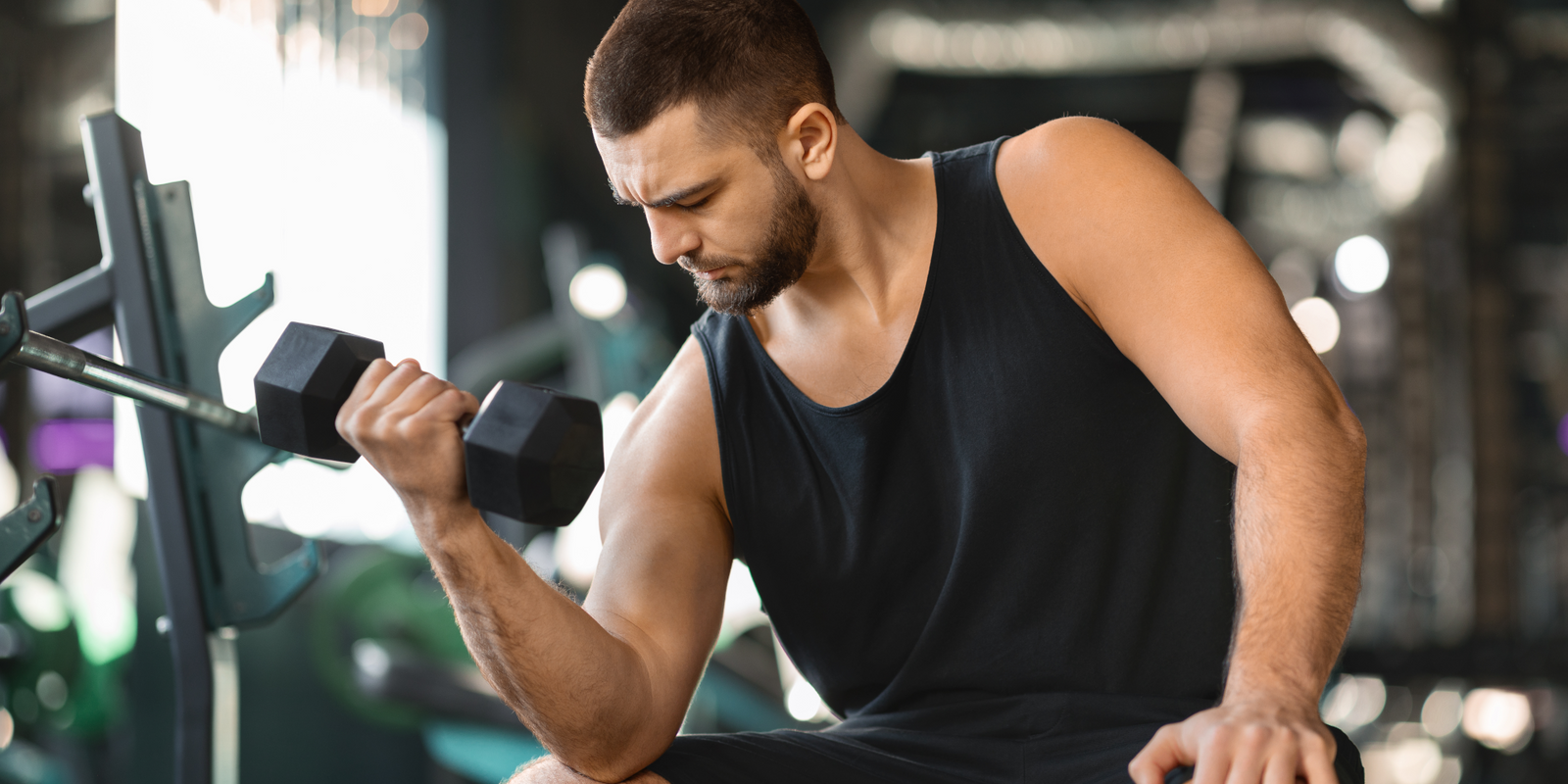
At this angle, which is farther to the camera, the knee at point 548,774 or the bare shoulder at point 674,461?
the bare shoulder at point 674,461

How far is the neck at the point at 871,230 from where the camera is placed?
1.40 m

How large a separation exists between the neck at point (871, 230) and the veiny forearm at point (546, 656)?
506 mm

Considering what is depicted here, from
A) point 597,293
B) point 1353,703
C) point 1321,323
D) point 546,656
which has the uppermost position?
point 1321,323

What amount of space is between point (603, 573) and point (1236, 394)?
69 centimetres

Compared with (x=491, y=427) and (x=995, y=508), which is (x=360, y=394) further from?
(x=995, y=508)

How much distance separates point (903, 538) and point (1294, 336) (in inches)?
18.1

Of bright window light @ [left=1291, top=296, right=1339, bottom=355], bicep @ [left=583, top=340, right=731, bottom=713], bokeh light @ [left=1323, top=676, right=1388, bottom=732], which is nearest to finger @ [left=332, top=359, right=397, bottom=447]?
bicep @ [left=583, top=340, right=731, bottom=713]

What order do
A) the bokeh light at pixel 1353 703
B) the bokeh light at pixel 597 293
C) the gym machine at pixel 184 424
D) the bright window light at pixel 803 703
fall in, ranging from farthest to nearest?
the bokeh light at pixel 1353 703, the bokeh light at pixel 597 293, the bright window light at pixel 803 703, the gym machine at pixel 184 424

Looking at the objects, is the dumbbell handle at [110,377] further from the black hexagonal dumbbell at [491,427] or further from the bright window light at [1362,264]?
the bright window light at [1362,264]

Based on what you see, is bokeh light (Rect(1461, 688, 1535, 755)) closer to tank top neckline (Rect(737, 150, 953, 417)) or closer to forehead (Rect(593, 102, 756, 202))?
tank top neckline (Rect(737, 150, 953, 417))

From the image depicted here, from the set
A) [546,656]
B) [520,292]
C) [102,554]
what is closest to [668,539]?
[546,656]

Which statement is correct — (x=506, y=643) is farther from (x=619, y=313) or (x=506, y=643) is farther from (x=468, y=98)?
(x=468, y=98)

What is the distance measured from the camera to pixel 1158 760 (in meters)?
0.89

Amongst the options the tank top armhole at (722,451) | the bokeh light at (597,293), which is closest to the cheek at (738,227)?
the tank top armhole at (722,451)
